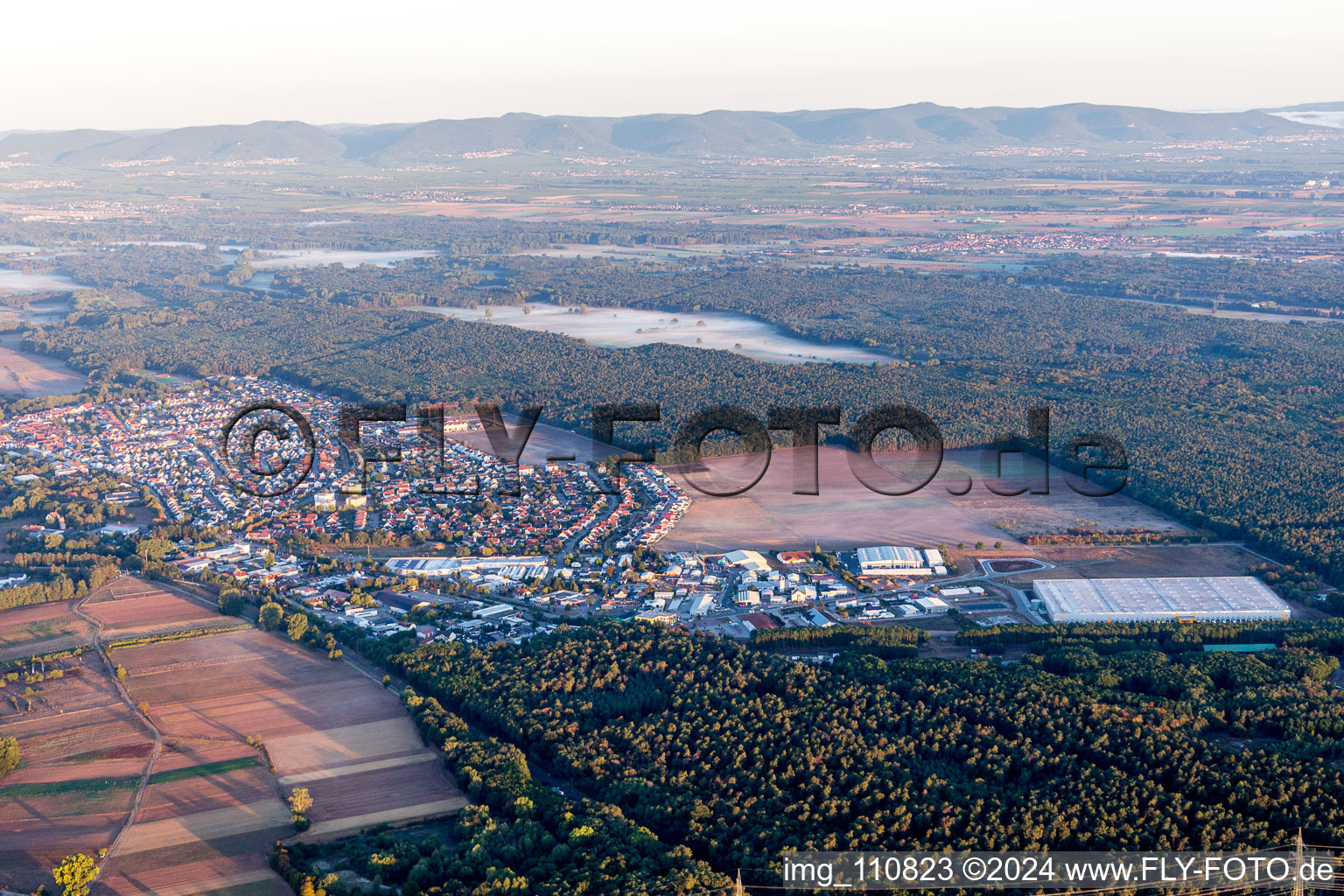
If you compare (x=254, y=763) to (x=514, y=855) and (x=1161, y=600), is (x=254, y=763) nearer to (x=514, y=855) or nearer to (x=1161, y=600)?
(x=514, y=855)

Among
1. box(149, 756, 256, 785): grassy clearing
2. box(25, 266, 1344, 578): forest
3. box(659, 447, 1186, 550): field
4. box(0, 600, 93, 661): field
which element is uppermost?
box(25, 266, 1344, 578): forest

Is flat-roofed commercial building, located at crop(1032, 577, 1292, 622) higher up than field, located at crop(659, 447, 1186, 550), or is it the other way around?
field, located at crop(659, 447, 1186, 550)

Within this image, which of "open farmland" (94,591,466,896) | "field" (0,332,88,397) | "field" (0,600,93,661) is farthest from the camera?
"field" (0,332,88,397)

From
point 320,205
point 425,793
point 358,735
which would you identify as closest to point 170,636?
point 358,735

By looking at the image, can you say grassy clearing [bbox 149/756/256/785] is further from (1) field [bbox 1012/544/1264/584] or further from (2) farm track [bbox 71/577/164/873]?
(1) field [bbox 1012/544/1264/584]

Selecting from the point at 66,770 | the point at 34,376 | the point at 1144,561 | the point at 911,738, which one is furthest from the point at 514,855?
the point at 34,376

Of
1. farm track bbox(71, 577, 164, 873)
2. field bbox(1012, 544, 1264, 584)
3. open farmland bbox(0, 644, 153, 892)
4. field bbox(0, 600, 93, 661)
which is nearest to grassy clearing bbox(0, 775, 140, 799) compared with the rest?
open farmland bbox(0, 644, 153, 892)
